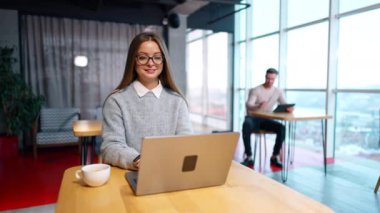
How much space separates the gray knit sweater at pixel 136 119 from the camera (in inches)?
46.2

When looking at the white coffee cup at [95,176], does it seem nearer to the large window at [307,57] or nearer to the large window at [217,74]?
the large window at [307,57]

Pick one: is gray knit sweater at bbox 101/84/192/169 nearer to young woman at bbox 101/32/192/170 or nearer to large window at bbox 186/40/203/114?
young woman at bbox 101/32/192/170

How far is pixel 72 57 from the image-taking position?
504 cm

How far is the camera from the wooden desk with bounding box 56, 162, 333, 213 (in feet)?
2.56

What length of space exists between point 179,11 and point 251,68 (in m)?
1.89

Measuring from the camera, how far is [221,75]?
6648 mm

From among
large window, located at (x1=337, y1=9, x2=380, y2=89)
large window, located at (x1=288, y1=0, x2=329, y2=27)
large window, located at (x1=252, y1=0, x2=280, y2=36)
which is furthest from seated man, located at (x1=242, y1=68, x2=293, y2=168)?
large window, located at (x1=252, y1=0, x2=280, y2=36)

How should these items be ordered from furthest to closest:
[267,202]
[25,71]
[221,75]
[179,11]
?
[221,75] < [179,11] < [25,71] < [267,202]

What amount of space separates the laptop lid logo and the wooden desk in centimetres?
8

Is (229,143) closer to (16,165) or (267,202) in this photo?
(267,202)

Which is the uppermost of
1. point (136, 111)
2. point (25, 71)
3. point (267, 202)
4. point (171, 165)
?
point (25, 71)

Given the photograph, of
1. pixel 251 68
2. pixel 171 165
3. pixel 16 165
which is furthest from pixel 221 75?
pixel 171 165

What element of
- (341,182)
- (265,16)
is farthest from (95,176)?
(265,16)

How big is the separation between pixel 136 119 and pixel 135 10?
4.64 meters
